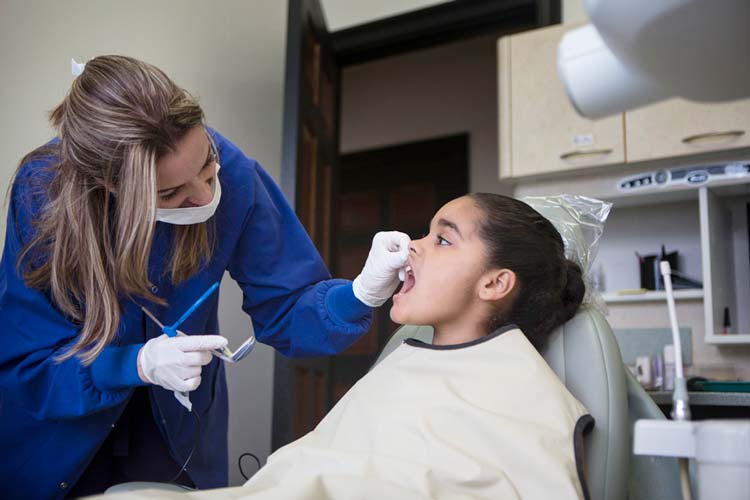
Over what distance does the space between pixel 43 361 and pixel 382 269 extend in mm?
636

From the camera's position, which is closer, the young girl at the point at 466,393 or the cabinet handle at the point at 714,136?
the young girl at the point at 466,393

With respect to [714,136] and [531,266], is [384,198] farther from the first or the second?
[531,266]

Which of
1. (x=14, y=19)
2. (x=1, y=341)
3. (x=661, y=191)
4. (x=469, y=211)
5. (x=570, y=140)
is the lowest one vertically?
(x=1, y=341)

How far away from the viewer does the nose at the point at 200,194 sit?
1.24 meters

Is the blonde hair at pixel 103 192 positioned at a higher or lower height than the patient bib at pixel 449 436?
higher

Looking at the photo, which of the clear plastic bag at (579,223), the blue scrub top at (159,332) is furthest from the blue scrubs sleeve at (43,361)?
the clear plastic bag at (579,223)

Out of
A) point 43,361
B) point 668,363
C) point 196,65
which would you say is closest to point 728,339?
point 668,363

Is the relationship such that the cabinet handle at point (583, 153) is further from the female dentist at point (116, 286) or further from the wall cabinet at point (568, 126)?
the female dentist at point (116, 286)

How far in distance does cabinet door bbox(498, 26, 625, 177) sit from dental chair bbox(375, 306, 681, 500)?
4.22 ft

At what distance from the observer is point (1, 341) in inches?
47.7

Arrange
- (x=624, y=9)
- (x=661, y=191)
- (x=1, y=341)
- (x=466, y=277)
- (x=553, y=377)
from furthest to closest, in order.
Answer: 1. (x=661, y=191)
2. (x=466, y=277)
3. (x=1, y=341)
4. (x=553, y=377)
5. (x=624, y=9)

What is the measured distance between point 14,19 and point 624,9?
6.01ft

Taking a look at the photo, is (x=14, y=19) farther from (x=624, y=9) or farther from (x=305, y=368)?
(x=624, y=9)

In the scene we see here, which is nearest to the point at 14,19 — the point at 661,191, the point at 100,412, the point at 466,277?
the point at 100,412
